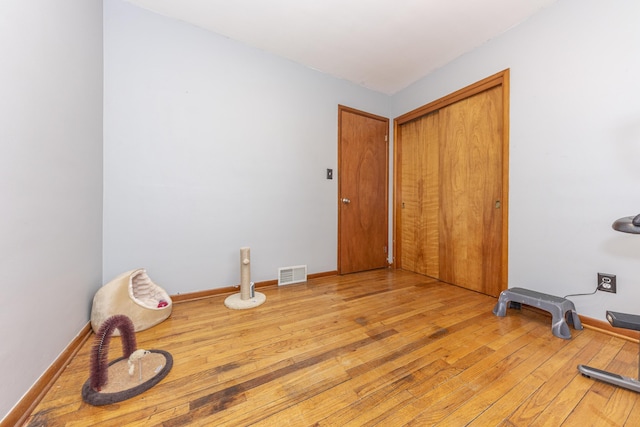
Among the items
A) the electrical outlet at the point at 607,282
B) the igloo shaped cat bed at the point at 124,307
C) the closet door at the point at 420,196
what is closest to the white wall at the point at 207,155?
the igloo shaped cat bed at the point at 124,307

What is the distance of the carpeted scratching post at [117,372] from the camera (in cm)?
100

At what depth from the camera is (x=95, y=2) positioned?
1.66 metres

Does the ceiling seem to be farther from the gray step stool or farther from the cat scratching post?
the gray step stool

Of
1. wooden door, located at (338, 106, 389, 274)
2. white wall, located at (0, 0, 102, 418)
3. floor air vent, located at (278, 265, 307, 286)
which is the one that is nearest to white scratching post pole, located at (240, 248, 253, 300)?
floor air vent, located at (278, 265, 307, 286)

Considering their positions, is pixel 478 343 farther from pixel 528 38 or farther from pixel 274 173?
pixel 528 38

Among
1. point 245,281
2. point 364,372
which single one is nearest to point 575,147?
point 364,372

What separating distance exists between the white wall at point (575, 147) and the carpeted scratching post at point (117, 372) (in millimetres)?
2673

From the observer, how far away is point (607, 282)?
1.55m

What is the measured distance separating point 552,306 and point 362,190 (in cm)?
203

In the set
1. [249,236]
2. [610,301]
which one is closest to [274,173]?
[249,236]

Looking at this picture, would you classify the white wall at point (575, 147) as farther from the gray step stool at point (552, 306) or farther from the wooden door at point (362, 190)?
the wooden door at point (362, 190)

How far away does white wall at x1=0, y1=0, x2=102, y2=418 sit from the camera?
91cm

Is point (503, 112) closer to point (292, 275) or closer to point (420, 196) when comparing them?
point (420, 196)

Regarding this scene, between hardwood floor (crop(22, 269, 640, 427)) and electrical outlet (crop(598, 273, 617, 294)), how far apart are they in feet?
0.98
